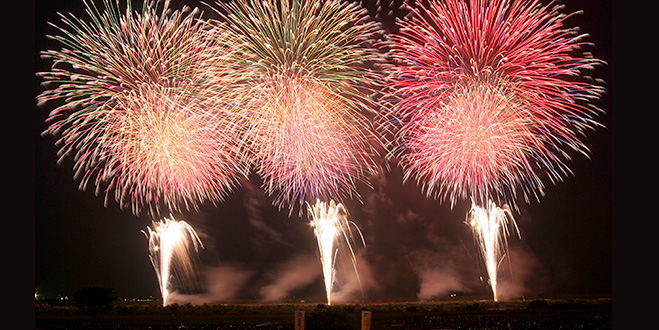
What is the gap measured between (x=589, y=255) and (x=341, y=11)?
2084 centimetres

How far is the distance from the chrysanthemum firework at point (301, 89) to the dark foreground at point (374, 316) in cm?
677

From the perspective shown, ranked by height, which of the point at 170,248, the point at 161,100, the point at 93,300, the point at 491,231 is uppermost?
the point at 161,100

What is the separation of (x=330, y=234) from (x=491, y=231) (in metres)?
8.19

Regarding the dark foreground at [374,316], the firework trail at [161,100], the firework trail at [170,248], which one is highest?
the firework trail at [161,100]

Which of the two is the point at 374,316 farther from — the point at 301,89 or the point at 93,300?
the point at 93,300

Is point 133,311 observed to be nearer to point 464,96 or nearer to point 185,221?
point 185,221

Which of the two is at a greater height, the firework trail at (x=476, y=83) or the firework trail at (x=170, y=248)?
the firework trail at (x=476, y=83)

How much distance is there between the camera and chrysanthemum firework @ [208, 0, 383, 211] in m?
17.1

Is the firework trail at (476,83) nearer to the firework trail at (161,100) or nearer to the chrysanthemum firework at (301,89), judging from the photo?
the chrysanthemum firework at (301,89)

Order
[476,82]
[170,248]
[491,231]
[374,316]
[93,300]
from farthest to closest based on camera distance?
[374,316] → [170,248] → [93,300] → [491,231] → [476,82]

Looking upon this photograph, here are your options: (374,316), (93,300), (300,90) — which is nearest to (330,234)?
(374,316)

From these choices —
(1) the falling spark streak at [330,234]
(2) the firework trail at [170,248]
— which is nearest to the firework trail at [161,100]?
(2) the firework trail at [170,248]

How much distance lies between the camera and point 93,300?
23.6 meters

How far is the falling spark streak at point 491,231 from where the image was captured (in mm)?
22406
